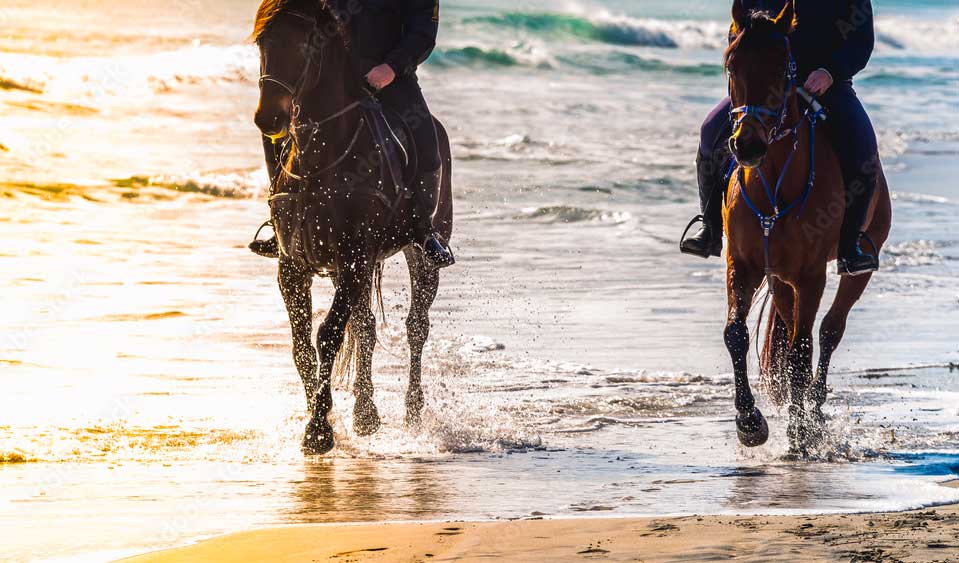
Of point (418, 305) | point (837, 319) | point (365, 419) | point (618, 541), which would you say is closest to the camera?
point (618, 541)

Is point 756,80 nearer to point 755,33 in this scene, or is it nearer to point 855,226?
point 755,33

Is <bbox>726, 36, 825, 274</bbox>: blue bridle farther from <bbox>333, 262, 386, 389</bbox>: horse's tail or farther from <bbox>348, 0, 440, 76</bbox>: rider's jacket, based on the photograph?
<bbox>333, 262, 386, 389</bbox>: horse's tail

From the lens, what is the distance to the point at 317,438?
25.7 ft

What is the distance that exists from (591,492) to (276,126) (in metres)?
2.24

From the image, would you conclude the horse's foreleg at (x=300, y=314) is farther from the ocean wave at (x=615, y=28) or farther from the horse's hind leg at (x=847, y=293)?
the ocean wave at (x=615, y=28)

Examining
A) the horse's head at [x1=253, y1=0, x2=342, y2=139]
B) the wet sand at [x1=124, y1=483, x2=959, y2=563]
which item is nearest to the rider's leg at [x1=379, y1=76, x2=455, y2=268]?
the horse's head at [x1=253, y1=0, x2=342, y2=139]

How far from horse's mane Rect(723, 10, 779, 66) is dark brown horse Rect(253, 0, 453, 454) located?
1952mm

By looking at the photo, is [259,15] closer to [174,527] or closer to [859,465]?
[174,527]

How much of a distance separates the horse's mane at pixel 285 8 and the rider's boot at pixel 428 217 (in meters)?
1.18

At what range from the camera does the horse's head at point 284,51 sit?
23.7ft

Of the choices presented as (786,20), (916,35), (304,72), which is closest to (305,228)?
(304,72)

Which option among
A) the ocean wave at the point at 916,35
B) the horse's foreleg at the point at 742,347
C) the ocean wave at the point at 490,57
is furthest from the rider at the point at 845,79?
the ocean wave at the point at 916,35

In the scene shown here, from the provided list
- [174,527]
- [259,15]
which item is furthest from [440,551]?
[259,15]

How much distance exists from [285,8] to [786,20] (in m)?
2.48
